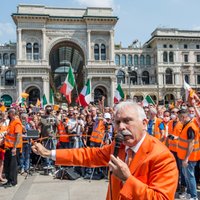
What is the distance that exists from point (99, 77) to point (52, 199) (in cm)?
4407

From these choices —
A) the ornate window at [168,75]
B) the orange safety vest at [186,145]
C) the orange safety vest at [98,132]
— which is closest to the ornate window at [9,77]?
the ornate window at [168,75]

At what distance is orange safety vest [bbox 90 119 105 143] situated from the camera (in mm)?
10109

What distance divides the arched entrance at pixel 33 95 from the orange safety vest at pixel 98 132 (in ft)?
138

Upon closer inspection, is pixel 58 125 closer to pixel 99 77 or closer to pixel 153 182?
pixel 153 182

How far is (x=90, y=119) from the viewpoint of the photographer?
11.3m

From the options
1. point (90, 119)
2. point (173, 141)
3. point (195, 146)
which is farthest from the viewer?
point (90, 119)

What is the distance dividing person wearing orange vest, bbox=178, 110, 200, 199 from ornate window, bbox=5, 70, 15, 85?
196ft

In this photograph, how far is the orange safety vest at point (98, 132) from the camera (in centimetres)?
1011

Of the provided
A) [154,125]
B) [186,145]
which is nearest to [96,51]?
[154,125]

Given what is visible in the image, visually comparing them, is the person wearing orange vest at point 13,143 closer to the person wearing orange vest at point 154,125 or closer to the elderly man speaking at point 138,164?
the person wearing orange vest at point 154,125

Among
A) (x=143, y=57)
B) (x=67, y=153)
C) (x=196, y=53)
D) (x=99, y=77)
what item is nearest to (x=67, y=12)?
(x=99, y=77)

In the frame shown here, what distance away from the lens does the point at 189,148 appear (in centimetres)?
636

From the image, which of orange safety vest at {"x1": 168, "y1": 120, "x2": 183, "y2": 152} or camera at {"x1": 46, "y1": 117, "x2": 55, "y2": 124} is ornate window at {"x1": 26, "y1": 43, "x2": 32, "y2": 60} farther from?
orange safety vest at {"x1": 168, "y1": 120, "x2": 183, "y2": 152}

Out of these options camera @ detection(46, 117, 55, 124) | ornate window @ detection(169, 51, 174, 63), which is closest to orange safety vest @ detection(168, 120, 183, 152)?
camera @ detection(46, 117, 55, 124)
